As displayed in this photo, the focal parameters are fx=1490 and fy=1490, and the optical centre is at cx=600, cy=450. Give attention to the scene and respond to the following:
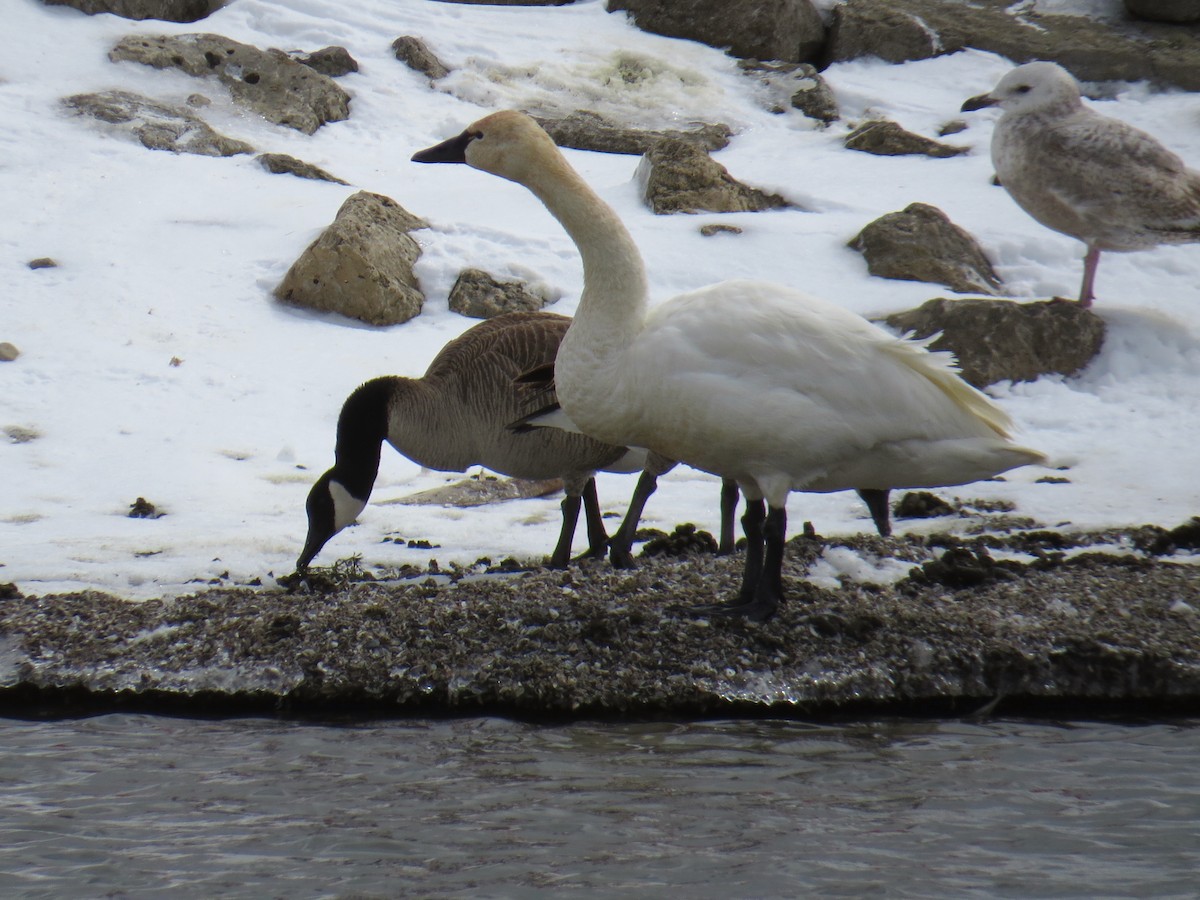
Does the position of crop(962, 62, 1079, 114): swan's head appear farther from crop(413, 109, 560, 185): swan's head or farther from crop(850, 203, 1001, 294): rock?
crop(413, 109, 560, 185): swan's head

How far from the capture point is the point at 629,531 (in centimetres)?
614

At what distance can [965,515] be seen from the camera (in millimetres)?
7152

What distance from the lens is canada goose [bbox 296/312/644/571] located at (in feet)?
22.0

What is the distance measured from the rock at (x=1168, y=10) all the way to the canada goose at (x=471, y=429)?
12.3m

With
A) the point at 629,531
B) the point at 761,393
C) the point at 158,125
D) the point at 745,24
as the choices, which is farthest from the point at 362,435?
the point at 745,24

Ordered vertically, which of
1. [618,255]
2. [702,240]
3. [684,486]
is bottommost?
[684,486]

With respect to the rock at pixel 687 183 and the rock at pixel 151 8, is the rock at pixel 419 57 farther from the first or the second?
the rock at pixel 687 183

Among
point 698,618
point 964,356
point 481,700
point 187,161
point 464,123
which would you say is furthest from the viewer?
point 464,123

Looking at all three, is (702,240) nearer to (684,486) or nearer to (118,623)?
(684,486)

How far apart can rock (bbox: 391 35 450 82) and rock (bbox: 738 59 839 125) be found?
10.8ft

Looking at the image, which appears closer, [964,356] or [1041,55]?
[964,356]

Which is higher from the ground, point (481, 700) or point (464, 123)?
point (464, 123)

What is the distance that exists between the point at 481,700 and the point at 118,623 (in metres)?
1.40

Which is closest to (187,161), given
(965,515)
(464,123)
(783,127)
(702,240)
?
(464,123)
